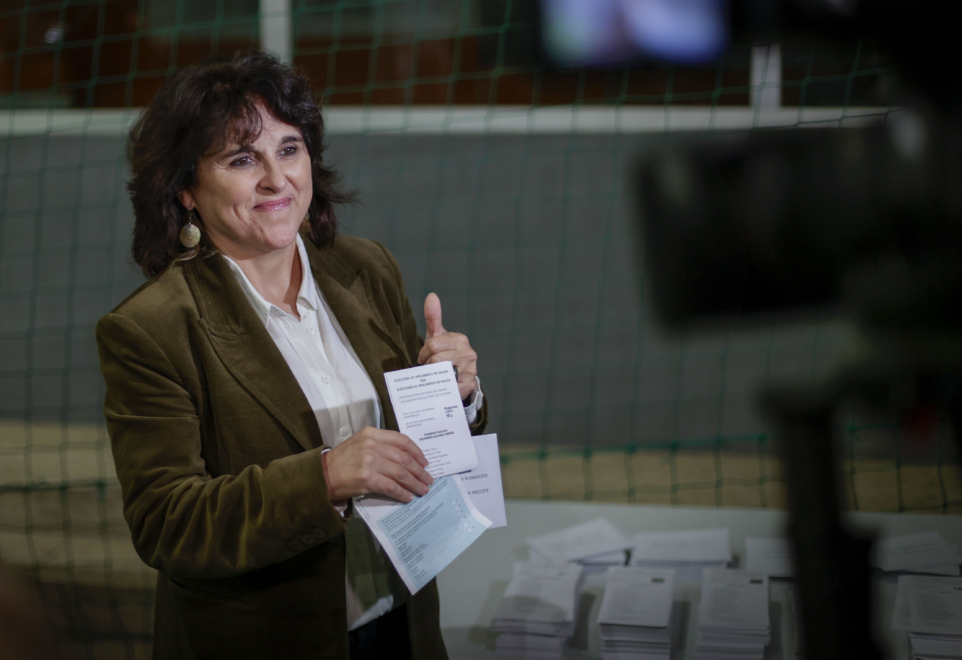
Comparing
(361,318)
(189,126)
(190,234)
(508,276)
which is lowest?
(361,318)

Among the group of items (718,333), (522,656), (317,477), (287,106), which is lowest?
(522,656)

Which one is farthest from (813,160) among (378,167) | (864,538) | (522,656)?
(378,167)

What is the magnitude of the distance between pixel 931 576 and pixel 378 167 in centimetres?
259

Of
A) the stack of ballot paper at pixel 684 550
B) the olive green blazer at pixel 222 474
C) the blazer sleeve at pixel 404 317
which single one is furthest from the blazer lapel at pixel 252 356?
the stack of ballot paper at pixel 684 550

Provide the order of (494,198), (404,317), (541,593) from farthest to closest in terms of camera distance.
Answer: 1. (494,198)
2. (541,593)
3. (404,317)

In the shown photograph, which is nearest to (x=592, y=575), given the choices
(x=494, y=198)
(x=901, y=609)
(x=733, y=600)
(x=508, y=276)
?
(x=733, y=600)

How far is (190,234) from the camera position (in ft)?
3.95

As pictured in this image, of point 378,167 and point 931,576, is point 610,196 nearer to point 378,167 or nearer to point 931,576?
point 378,167

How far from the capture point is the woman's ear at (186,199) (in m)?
1.19

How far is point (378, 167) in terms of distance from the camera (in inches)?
134

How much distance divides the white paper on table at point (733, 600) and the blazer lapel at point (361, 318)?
80cm

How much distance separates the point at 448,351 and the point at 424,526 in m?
0.27

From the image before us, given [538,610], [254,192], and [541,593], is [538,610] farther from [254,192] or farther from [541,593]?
[254,192]

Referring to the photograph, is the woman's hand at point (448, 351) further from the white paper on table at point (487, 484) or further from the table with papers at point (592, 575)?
the table with papers at point (592, 575)
